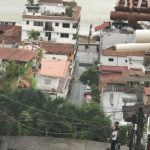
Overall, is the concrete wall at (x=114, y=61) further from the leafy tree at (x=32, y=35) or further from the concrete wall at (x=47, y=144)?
the concrete wall at (x=47, y=144)

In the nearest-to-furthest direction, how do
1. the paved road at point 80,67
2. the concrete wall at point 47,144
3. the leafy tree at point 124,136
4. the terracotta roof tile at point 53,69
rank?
the concrete wall at point 47,144 → the leafy tree at point 124,136 → the terracotta roof tile at point 53,69 → the paved road at point 80,67

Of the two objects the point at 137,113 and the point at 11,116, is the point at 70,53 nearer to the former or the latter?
the point at 11,116

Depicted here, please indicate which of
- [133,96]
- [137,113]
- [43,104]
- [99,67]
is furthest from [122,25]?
[137,113]

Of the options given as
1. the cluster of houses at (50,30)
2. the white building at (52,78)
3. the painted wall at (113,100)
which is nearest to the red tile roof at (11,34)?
the cluster of houses at (50,30)

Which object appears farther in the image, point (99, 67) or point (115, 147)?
point (99, 67)

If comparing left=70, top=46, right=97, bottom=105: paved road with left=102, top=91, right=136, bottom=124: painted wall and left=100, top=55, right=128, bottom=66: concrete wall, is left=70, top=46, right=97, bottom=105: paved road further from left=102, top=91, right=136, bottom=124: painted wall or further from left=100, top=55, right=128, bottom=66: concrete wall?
left=102, top=91, right=136, bottom=124: painted wall

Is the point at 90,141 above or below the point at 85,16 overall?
below

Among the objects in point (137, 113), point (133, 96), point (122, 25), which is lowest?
point (133, 96)
